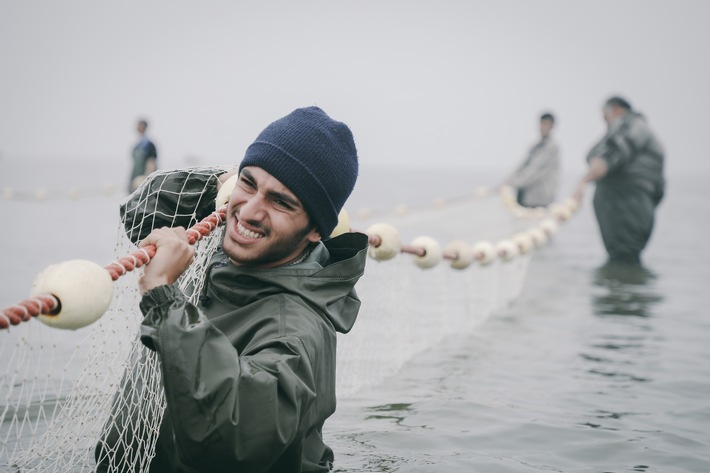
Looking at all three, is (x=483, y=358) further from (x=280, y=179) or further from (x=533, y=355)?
(x=280, y=179)

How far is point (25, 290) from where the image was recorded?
9.09 meters

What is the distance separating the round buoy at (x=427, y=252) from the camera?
5.67 metres

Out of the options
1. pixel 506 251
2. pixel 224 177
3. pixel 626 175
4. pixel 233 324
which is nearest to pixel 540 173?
pixel 626 175

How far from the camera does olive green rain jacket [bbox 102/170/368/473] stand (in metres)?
1.98

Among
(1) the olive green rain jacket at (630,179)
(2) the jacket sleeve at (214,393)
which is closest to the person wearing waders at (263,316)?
(2) the jacket sleeve at (214,393)

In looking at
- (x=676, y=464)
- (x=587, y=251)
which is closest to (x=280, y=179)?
(x=676, y=464)

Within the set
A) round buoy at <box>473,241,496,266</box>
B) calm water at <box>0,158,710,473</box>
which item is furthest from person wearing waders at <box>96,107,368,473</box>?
round buoy at <box>473,241,496,266</box>

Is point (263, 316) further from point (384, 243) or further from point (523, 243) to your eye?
point (523, 243)

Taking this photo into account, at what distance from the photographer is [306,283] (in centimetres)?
256

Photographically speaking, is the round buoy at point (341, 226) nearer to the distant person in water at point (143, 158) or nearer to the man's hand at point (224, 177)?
the man's hand at point (224, 177)

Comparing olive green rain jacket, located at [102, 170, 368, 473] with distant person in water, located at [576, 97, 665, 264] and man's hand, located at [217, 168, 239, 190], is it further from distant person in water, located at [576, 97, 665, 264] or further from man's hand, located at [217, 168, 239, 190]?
distant person in water, located at [576, 97, 665, 264]

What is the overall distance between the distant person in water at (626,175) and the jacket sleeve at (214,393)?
11096 mm

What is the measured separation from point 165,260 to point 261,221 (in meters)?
→ 0.40

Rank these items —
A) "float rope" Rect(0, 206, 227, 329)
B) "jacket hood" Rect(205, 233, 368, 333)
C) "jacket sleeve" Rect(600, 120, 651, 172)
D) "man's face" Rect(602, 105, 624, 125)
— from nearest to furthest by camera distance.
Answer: "float rope" Rect(0, 206, 227, 329) → "jacket hood" Rect(205, 233, 368, 333) → "jacket sleeve" Rect(600, 120, 651, 172) → "man's face" Rect(602, 105, 624, 125)
